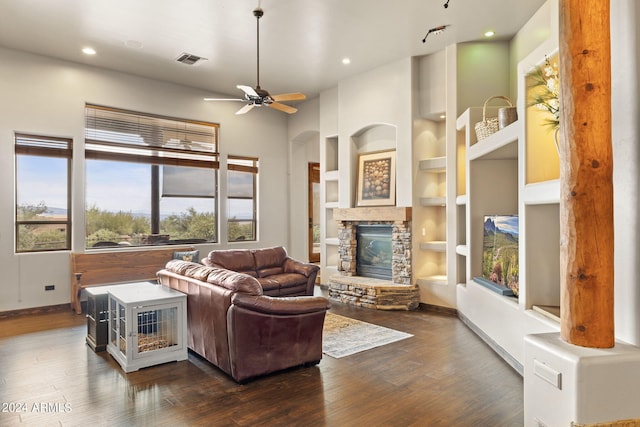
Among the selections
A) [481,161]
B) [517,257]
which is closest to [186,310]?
[517,257]

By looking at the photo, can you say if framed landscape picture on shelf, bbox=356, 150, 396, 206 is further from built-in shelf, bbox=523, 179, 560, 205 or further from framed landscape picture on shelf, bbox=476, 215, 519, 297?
built-in shelf, bbox=523, 179, 560, 205

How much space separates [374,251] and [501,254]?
9.17 ft

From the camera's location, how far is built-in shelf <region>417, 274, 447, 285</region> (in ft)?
20.1

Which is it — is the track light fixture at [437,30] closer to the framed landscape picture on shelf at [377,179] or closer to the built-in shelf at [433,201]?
the framed landscape picture on shelf at [377,179]

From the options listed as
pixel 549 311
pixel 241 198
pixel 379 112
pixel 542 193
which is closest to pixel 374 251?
pixel 379 112

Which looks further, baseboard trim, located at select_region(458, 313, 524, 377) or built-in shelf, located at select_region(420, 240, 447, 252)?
built-in shelf, located at select_region(420, 240, 447, 252)

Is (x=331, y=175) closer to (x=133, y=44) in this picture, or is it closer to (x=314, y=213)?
(x=314, y=213)

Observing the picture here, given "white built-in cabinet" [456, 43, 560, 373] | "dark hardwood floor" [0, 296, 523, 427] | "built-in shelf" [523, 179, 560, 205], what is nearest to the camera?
"dark hardwood floor" [0, 296, 523, 427]

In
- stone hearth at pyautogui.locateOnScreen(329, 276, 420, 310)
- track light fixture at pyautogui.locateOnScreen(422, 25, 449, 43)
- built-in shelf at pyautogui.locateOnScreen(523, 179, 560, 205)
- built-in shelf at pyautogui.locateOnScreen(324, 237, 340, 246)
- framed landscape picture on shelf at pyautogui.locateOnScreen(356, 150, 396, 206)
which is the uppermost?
track light fixture at pyautogui.locateOnScreen(422, 25, 449, 43)

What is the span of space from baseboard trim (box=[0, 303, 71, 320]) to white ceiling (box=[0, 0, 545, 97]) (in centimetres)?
386

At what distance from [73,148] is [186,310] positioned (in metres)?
4.12

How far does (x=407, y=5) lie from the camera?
15.7 feet

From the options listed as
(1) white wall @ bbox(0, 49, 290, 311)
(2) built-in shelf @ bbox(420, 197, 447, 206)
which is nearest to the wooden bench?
(1) white wall @ bbox(0, 49, 290, 311)

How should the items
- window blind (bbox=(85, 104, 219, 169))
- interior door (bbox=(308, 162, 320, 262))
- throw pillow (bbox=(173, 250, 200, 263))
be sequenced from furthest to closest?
interior door (bbox=(308, 162, 320, 262)) < throw pillow (bbox=(173, 250, 200, 263)) < window blind (bbox=(85, 104, 219, 169))
